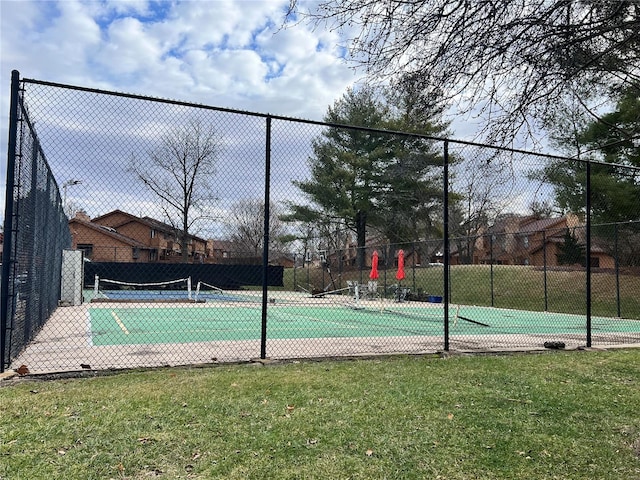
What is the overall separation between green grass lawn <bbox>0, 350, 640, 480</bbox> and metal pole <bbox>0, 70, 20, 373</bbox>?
24.1 inches

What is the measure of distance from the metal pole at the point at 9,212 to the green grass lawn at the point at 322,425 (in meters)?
0.61

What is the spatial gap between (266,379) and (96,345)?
397 cm

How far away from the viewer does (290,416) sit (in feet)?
12.5

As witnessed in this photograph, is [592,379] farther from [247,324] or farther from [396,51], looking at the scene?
[247,324]

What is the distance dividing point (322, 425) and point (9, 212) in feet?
12.0

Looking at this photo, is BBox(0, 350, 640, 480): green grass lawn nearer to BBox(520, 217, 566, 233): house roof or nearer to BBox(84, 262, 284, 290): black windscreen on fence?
BBox(520, 217, 566, 233): house roof

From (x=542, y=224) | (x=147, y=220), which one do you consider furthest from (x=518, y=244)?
(x=147, y=220)

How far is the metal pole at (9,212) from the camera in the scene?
15.6 feet

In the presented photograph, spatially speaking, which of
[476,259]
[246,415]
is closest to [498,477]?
[246,415]

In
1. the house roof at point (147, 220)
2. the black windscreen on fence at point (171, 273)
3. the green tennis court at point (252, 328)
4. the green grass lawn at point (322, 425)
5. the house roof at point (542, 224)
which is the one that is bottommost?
the green tennis court at point (252, 328)

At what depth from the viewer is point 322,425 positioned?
3625 millimetres

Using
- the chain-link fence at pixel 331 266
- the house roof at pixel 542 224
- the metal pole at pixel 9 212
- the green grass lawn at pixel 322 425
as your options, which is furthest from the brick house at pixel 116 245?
the green grass lawn at pixel 322 425

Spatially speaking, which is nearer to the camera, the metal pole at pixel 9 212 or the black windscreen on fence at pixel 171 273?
the metal pole at pixel 9 212

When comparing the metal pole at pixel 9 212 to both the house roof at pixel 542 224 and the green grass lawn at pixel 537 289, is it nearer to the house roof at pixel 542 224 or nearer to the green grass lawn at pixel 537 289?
the house roof at pixel 542 224
